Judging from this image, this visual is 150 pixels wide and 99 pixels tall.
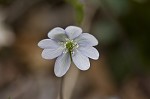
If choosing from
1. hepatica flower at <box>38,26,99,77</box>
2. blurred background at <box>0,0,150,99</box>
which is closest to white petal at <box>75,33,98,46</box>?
hepatica flower at <box>38,26,99,77</box>

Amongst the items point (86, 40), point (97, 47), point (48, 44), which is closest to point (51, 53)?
point (48, 44)

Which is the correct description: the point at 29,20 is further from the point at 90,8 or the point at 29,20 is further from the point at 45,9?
the point at 90,8

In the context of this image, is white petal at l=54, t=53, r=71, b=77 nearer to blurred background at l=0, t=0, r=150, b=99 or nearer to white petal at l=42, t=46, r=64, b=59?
white petal at l=42, t=46, r=64, b=59

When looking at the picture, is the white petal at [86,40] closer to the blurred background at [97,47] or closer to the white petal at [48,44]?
the white petal at [48,44]

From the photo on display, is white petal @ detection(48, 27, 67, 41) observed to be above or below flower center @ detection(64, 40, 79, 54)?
above

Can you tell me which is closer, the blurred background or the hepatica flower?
the hepatica flower

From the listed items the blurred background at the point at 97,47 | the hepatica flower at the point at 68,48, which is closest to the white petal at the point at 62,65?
the hepatica flower at the point at 68,48

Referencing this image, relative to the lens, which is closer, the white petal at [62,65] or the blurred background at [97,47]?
Result: the white petal at [62,65]

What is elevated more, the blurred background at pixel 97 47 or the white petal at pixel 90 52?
the blurred background at pixel 97 47
